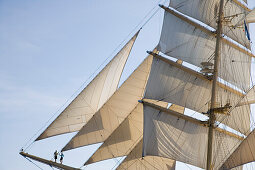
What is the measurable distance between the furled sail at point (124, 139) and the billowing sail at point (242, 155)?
23.3 ft

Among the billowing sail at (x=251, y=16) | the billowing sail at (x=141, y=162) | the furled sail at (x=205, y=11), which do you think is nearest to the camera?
the billowing sail at (x=141, y=162)

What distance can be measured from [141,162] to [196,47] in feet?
29.3

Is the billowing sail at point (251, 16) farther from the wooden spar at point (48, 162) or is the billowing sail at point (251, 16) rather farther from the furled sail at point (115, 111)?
the wooden spar at point (48, 162)

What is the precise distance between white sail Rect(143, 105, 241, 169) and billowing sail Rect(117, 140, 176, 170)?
1036 millimetres

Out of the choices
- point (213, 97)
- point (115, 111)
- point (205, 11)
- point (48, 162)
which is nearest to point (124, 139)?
point (115, 111)

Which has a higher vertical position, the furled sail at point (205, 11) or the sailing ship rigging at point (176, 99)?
the furled sail at point (205, 11)

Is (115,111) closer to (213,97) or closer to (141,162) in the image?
(141,162)

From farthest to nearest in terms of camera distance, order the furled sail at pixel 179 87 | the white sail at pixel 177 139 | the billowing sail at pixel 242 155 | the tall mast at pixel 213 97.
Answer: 1. the furled sail at pixel 179 87
2. the white sail at pixel 177 139
3. the tall mast at pixel 213 97
4. the billowing sail at pixel 242 155

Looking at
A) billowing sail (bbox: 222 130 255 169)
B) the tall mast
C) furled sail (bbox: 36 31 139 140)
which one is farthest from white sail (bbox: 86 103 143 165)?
billowing sail (bbox: 222 130 255 169)

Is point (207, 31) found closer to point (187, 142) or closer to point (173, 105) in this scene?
point (173, 105)

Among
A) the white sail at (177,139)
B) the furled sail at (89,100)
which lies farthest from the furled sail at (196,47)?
the white sail at (177,139)

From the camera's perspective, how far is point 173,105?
33.2 meters

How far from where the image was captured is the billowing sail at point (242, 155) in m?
24.1

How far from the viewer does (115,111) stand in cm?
2898
